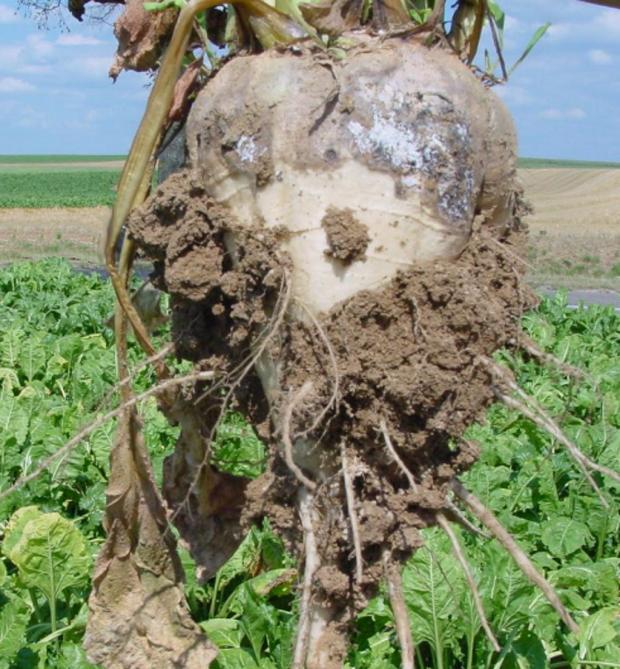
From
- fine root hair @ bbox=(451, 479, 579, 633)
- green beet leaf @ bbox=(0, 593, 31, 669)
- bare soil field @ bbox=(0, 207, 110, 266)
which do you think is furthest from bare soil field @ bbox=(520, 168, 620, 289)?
bare soil field @ bbox=(0, 207, 110, 266)

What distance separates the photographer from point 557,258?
2292 centimetres

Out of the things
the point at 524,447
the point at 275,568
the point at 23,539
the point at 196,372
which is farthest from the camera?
the point at 524,447

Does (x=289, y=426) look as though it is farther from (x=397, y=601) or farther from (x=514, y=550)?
(x=514, y=550)

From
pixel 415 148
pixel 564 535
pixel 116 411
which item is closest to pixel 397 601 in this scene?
pixel 116 411

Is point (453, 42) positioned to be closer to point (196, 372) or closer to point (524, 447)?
point (196, 372)

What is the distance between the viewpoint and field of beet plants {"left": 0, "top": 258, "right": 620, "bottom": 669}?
3.14 m

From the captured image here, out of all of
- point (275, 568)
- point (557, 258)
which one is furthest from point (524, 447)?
point (557, 258)

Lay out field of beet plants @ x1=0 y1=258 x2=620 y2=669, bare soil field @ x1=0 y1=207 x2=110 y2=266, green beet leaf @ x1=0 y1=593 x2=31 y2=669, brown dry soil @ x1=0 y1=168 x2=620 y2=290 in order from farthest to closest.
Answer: bare soil field @ x1=0 y1=207 x2=110 y2=266
brown dry soil @ x1=0 y1=168 x2=620 y2=290
field of beet plants @ x1=0 y1=258 x2=620 y2=669
green beet leaf @ x1=0 y1=593 x2=31 y2=669

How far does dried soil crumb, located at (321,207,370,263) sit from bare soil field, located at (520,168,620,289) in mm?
8102

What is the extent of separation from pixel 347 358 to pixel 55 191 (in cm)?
5455

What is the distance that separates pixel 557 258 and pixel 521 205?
69.2 ft

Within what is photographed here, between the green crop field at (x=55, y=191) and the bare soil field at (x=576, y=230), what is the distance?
15.6 meters

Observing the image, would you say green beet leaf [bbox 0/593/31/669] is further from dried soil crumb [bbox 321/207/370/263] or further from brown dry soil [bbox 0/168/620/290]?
brown dry soil [bbox 0/168/620/290]

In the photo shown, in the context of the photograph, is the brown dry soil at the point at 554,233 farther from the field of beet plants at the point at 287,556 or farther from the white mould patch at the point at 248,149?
the white mould patch at the point at 248,149
